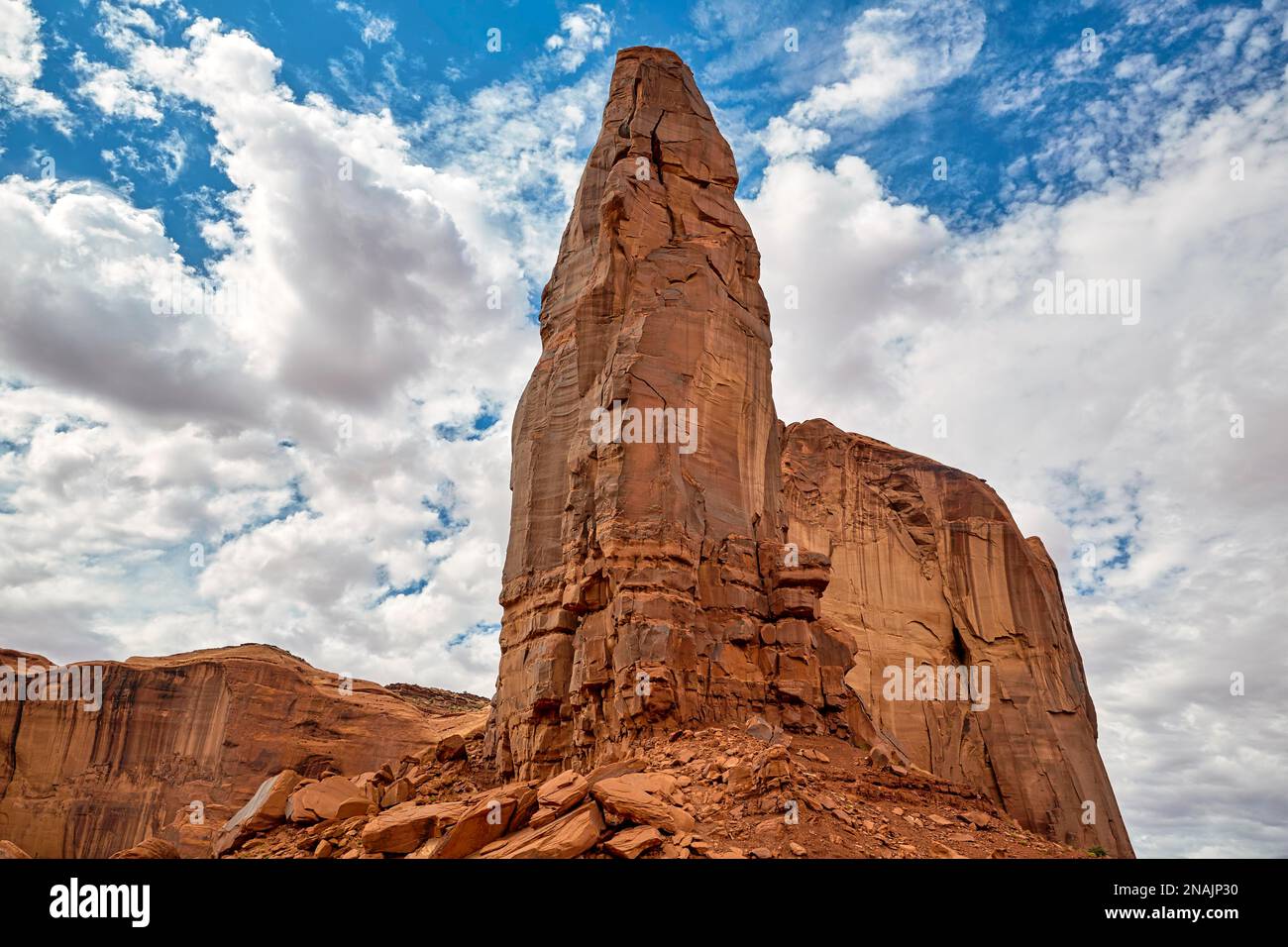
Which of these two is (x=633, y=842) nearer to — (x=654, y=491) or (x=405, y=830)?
(x=405, y=830)

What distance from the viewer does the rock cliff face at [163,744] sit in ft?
169

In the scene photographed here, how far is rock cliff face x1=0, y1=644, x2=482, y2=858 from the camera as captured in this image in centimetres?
5153

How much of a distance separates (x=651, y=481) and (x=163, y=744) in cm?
4440

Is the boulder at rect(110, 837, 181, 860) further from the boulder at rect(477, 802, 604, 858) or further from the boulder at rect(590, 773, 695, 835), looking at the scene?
the boulder at rect(590, 773, 695, 835)

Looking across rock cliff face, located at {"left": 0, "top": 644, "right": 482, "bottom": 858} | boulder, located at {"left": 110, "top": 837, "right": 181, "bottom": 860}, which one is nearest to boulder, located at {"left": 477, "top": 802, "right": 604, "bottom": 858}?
boulder, located at {"left": 110, "top": 837, "right": 181, "bottom": 860}

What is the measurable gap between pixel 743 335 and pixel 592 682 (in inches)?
394

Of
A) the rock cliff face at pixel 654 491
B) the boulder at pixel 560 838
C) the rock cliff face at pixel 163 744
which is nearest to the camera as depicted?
the boulder at pixel 560 838

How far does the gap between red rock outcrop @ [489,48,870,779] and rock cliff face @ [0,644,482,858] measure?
31.3m

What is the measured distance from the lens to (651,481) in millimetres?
21328

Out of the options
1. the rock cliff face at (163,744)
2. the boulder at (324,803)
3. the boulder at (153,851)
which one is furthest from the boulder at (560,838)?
the rock cliff face at (163,744)

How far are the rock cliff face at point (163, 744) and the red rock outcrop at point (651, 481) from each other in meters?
31.3

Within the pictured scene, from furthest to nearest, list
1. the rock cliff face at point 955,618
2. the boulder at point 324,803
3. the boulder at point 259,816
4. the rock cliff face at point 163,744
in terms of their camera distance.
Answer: the rock cliff face at point 163,744
the rock cliff face at point 955,618
the boulder at point 259,816
the boulder at point 324,803

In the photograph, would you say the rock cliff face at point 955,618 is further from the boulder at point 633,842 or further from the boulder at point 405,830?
the boulder at point 633,842
